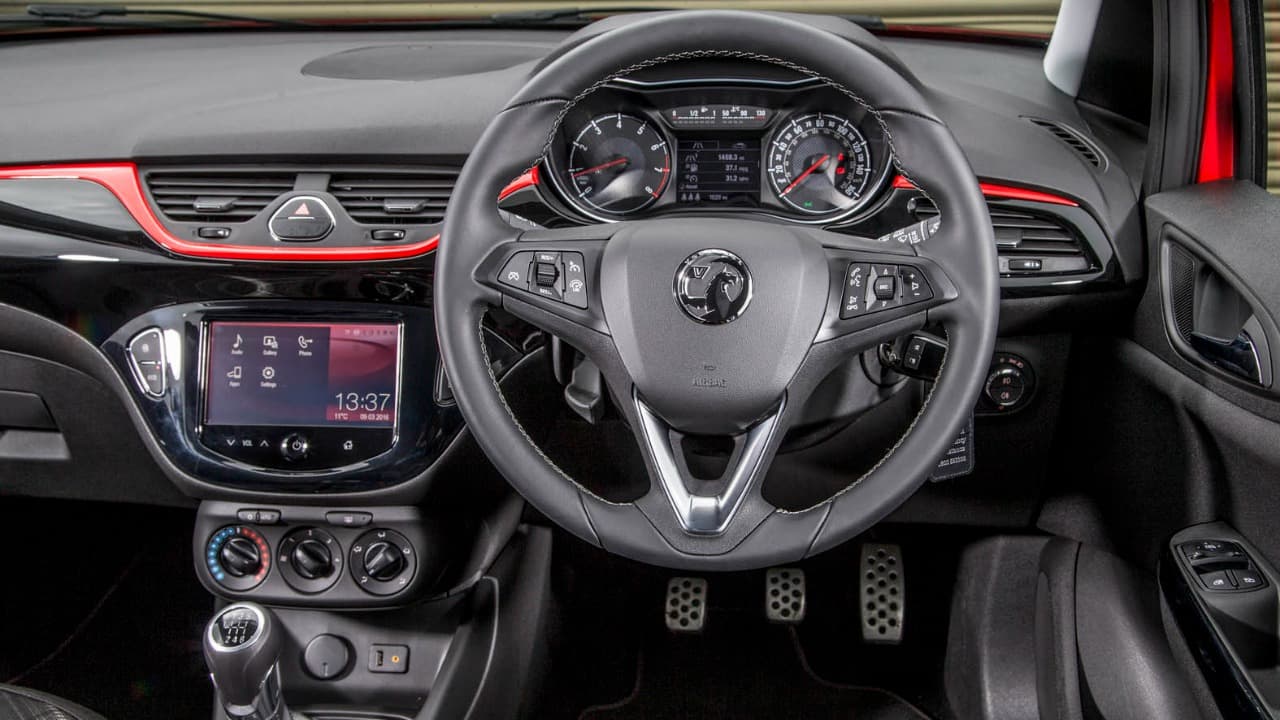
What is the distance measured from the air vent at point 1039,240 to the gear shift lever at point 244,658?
3.71 ft

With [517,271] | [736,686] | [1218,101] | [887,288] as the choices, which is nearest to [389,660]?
[736,686]

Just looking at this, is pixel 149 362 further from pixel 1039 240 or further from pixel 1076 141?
pixel 1076 141

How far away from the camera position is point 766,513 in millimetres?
1107

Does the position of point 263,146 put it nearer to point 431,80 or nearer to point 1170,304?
point 431,80

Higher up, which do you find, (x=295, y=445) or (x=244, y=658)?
(x=295, y=445)

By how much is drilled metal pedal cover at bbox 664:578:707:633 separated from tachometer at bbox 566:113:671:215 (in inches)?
36.3

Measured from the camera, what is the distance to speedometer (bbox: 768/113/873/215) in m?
1.38

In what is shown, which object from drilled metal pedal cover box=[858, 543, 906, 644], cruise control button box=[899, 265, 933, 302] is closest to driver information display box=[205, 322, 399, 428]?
cruise control button box=[899, 265, 933, 302]

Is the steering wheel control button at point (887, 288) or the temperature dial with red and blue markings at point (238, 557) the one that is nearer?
the steering wheel control button at point (887, 288)

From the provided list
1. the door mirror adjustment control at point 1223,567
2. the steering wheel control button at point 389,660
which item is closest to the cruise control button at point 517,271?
the steering wheel control button at point 389,660

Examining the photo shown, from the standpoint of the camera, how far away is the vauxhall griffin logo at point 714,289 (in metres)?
1.12

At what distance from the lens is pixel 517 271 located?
3.82 ft

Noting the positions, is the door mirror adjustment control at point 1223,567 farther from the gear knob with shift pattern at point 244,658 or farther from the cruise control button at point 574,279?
the gear knob with shift pattern at point 244,658

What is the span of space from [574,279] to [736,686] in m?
1.10
